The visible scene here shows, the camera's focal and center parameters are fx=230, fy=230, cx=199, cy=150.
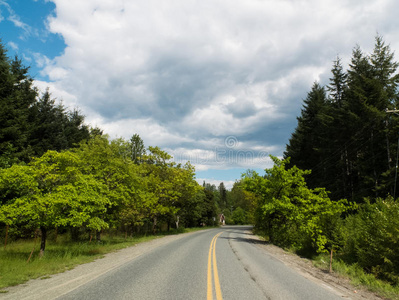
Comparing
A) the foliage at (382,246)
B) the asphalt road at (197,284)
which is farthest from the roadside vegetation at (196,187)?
the asphalt road at (197,284)

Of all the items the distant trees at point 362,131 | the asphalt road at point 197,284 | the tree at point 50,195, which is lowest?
the asphalt road at point 197,284

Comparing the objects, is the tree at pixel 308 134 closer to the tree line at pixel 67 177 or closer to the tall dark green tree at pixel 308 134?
the tall dark green tree at pixel 308 134

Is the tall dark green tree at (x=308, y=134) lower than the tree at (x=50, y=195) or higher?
higher

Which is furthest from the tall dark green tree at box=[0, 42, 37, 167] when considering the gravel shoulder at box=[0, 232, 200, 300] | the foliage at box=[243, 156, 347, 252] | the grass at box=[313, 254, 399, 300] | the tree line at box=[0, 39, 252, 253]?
the grass at box=[313, 254, 399, 300]

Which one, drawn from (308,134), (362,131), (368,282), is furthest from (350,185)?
(368,282)

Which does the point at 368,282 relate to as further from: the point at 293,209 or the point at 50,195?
the point at 50,195

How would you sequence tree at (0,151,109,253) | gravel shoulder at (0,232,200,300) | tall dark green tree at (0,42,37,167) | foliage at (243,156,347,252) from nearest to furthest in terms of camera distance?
gravel shoulder at (0,232,200,300)
tree at (0,151,109,253)
foliage at (243,156,347,252)
tall dark green tree at (0,42,37,167)

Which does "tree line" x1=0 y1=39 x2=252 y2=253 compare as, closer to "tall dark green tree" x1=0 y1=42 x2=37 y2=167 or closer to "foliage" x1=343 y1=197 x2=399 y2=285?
"tall dark green tree" x1=0 y1=42 x2=37 y2=167

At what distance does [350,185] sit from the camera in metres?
30.0

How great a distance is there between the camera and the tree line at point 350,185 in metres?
11.3

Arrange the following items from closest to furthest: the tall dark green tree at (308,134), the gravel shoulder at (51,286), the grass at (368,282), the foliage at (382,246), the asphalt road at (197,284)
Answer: the gravel shoulder at (51,286), the asphalt road at (197,284), the grass at (368,282), the foliage at (382,246), the tall dark green tree at (308,134)

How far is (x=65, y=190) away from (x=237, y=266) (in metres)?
8.91

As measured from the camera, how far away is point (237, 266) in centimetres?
961

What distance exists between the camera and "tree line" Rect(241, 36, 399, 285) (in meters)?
11.3
